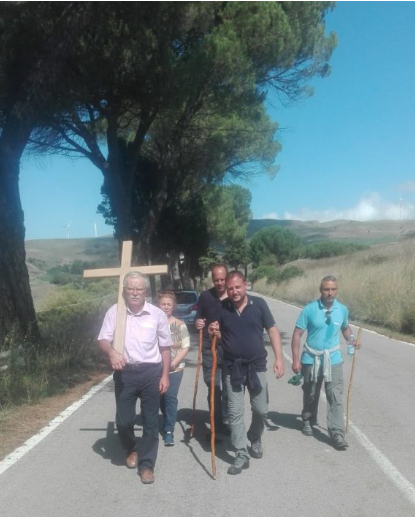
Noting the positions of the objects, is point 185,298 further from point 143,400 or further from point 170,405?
point 143,400

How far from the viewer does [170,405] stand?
7020 mm

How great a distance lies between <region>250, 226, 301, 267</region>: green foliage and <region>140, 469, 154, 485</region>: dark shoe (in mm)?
95141

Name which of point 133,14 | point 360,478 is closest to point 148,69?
point 133,14

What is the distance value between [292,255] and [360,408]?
3737 inches

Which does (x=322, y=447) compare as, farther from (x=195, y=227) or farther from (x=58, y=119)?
(x=195, y=227)

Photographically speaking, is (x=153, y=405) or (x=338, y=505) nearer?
(x=338, y=505)

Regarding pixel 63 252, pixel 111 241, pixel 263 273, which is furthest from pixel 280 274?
pixel 111 241

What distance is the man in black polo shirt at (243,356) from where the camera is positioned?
5.97m

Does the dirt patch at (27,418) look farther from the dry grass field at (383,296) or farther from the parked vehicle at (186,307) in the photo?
the dry grass field at (383,296)

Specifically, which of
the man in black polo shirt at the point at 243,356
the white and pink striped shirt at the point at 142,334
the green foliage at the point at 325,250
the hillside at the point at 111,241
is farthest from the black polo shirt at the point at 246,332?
the green foliage at the point at 325,250

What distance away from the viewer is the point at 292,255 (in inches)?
4058

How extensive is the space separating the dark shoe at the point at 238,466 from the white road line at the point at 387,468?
123cm

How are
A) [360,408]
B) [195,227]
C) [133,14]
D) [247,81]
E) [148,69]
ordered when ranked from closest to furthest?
[360,408] < [133,14] < [148,69] < [247,81] < [195,227]

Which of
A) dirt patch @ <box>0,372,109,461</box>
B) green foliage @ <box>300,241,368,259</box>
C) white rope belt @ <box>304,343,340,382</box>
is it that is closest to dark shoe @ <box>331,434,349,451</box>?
white rope belt @ <box>304,343,340,382</box>
